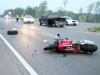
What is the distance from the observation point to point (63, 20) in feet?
84.7

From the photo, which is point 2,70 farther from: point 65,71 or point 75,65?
point 75,65

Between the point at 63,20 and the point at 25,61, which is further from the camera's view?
the point at 63,20

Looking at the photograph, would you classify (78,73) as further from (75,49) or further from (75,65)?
(75,49)

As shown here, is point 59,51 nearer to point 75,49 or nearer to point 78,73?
point 75,49

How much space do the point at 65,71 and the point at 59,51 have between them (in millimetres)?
2539

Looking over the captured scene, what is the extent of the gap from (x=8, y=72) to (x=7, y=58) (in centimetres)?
168

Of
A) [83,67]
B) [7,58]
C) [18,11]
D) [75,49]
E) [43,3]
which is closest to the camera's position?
[83,67]

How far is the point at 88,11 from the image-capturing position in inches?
3686

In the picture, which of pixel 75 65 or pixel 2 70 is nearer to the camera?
pixel 2 70

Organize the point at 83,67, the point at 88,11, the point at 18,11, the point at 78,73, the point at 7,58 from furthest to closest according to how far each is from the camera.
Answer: the point at 18,11, the point at 88,11, the point at 7,58, the point at 83,67, the point at 78,73

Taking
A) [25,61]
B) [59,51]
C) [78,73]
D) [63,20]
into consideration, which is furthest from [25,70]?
→ [63,20]

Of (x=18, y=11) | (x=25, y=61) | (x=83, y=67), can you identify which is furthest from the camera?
(x=18, y=11)

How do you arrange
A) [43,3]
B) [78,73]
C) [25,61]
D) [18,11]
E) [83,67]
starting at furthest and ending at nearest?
[18,11] < [43,3] < [25,61] < [83,67] < [78,73]

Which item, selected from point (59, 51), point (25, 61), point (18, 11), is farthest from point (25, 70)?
point (18, 11)
